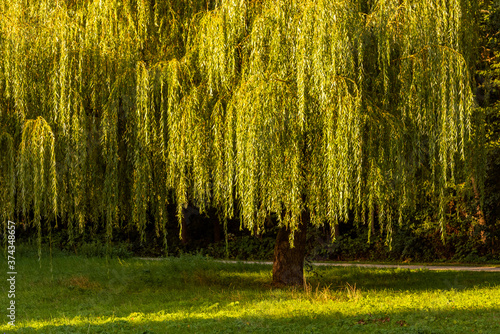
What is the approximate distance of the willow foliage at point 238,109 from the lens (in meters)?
8.10

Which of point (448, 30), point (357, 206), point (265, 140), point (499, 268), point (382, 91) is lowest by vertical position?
point (499, 268)

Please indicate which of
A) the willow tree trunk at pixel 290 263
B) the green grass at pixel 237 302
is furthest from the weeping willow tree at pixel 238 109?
the willow tree trunk at pixel 290 263

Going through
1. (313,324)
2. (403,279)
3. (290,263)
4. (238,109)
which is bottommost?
(403,279)

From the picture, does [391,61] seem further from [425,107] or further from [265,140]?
[265,140]

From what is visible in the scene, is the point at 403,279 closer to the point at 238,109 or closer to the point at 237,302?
the point at 237,302

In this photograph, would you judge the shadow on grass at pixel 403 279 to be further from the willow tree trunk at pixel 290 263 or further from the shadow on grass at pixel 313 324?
the shadow on grass at pixel 313 324

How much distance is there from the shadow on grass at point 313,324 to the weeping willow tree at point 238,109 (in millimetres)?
1233

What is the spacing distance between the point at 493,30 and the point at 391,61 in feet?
30.6

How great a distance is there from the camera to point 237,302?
9703 millimetres

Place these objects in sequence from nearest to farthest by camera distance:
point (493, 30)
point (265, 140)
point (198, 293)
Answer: point (265, 140)
point (198, 293)
point (493, 30)

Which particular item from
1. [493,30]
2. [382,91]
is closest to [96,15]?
[382,91]

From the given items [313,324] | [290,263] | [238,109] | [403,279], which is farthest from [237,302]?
[403,279]

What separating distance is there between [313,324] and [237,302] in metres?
1.95

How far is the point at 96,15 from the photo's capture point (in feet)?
30.2
